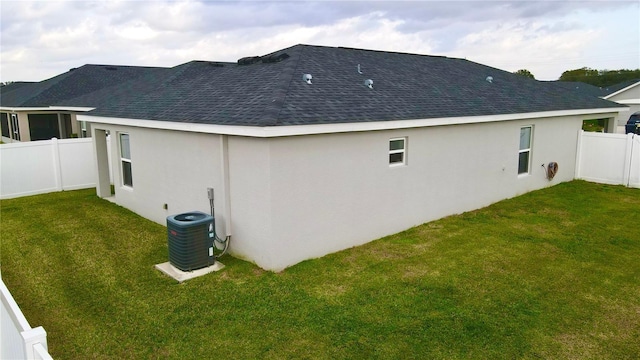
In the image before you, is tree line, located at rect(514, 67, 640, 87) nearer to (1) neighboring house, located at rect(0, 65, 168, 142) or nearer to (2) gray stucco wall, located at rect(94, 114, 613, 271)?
(1) neighboring house, located at rect(0, 65, 168, 142)

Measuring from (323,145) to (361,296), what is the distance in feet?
9.33

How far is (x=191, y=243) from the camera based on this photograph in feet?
25.5

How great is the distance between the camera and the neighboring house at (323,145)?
7.93 metres

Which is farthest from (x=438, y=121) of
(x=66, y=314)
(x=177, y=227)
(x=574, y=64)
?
(x=574, y=64)

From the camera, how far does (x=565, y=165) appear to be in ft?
49.6

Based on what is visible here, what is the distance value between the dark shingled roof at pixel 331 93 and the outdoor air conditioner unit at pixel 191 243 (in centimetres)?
189

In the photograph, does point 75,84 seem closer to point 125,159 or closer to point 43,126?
point 43,126

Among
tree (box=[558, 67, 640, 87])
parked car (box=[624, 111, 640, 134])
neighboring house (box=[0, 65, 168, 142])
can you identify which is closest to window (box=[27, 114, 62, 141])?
neighboring house (box=[0, 65, 168, 142])

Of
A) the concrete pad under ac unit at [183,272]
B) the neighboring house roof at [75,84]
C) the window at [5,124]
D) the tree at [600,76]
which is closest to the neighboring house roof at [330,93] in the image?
the concrete pad under ac unit at [183,272]

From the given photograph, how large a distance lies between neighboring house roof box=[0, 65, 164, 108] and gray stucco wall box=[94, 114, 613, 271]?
1421 cm

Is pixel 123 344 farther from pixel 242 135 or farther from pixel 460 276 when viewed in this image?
pixel 460 276

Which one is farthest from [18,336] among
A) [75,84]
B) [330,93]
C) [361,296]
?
[75,84]

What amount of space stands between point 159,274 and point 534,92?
13.4m

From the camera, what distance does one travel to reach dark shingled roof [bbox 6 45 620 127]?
850cm
